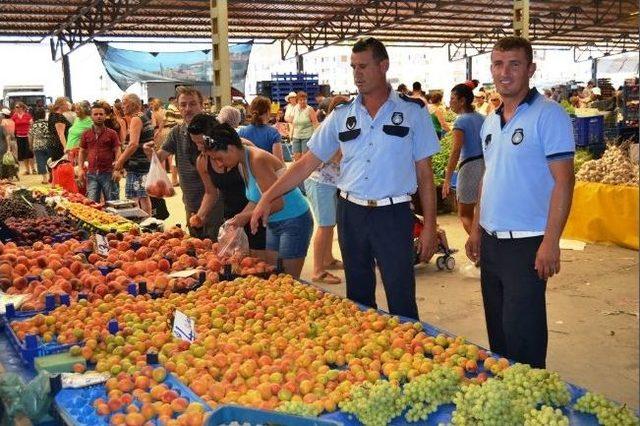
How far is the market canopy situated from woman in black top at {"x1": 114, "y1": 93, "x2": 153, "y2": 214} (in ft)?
35.1

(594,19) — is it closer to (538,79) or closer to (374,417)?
(538,79)

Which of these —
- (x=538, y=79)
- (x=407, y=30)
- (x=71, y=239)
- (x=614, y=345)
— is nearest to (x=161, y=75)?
(x=407, y=30)

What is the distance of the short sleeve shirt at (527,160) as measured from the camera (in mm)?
2547

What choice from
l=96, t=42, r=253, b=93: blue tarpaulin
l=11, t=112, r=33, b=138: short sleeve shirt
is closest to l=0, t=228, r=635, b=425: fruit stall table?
l=11, t=112, r=33, b=138: short sleeve shirt

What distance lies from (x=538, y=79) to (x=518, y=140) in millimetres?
34714

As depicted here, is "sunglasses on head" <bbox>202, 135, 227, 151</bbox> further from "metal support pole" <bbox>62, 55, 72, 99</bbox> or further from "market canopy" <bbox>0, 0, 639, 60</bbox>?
"metal support pole" <bbox>62, 55, 72, 99</bbox>

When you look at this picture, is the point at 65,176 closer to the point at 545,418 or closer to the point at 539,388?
the point at 539,388

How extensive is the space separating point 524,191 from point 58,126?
9.60 m

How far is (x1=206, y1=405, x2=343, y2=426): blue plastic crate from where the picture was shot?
5.30ft

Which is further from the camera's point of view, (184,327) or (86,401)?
(184,327)

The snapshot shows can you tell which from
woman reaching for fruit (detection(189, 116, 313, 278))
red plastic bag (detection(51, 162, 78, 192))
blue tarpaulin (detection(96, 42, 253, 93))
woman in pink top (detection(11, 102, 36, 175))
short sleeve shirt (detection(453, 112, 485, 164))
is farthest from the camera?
blue tarpaulin (detection(96, 42, 253, 93))

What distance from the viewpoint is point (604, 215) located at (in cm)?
676

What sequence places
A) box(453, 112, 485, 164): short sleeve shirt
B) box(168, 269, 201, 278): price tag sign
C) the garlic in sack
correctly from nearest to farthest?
box(168, 269, 201, 278): price tag sign < box(453, 112, 485, 164): short sleeve shirt < the garlic in sack

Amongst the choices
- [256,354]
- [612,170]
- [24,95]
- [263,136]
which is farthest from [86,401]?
[24,95]
